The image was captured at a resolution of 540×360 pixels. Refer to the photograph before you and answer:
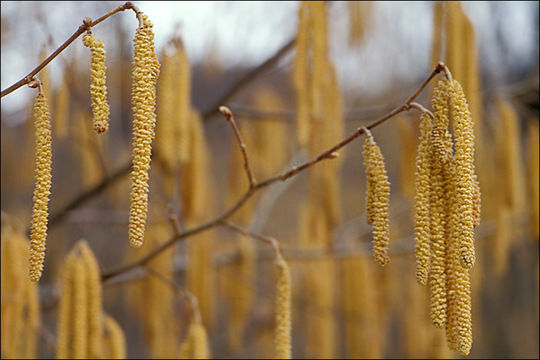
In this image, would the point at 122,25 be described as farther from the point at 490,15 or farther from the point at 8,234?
the point at 490,15

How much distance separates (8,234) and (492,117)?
121 centimetres

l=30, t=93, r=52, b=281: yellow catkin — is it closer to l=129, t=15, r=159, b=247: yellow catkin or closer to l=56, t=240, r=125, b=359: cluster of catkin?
l=129, t=15, r=159, b=247: yellow catkin

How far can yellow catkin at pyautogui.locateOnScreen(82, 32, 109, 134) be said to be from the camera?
632 millimetres

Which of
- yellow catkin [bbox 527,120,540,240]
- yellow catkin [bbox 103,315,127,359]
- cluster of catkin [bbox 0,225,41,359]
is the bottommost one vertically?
yellow catkin [bbox 103,315,127,359]

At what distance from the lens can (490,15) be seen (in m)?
2.52

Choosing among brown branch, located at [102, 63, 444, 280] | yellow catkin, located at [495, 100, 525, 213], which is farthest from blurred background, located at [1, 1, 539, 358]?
brown branch, located at [102, 63, 444, 280]

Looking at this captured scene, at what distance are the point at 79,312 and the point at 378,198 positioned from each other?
0.58m

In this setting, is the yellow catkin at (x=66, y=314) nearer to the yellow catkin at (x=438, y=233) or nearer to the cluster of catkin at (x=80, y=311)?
the cluster of catkin at (x=80, y=311)

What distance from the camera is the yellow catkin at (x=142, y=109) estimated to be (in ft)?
2.12

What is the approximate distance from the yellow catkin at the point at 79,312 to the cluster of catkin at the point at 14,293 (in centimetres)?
7

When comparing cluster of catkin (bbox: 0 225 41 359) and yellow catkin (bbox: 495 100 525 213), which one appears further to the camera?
yellow catkin (bbox: 495 100 525 213)

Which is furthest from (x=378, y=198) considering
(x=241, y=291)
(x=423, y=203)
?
(x=241, y=291)

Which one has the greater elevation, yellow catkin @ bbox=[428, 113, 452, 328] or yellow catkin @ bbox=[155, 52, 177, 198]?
yellow catkin @ bbox=[155, 52, 177, 198]

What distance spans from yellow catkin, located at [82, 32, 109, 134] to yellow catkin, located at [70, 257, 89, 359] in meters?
0.50
